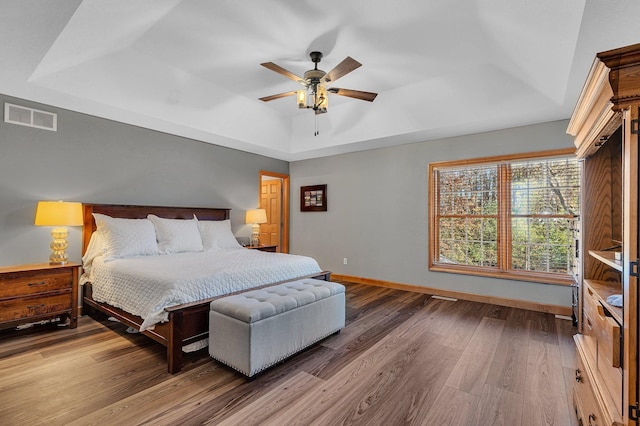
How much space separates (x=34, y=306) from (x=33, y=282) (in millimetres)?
224

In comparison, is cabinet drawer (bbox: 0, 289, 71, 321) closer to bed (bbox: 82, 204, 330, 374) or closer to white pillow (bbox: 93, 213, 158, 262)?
bed (bbox: 82, 204, 330, 374)

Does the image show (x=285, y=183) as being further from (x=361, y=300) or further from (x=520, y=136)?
(x=520, y=136)

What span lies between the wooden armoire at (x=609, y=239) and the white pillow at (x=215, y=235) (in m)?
3.81

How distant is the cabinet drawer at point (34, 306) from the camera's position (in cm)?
272

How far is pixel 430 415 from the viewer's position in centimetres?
180

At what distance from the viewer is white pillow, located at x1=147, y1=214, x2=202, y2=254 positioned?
Result: 3.73m

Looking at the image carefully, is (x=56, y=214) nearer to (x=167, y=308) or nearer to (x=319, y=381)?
(x=167, y=308)

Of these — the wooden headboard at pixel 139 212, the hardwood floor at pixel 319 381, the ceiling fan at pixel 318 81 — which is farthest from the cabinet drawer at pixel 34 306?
the ceiling fan at pixel 318 81

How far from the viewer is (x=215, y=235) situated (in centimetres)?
429

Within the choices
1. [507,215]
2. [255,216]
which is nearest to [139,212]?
[255,216]

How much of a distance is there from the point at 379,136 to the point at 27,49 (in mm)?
3833

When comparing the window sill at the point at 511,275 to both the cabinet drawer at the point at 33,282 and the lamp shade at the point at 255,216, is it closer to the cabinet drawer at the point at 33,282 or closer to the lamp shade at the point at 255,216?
the lamp shade at the point at 255,216

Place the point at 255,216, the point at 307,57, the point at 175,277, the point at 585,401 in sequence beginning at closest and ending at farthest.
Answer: the point at 585,401 → the point at 175,277 → the point at 307,57 → the point at 255,216

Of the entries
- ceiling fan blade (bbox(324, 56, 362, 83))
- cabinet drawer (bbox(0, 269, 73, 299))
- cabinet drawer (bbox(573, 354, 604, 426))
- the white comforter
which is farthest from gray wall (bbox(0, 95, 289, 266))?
cabinet drawer (bbox(573, 354, 604, 426))
